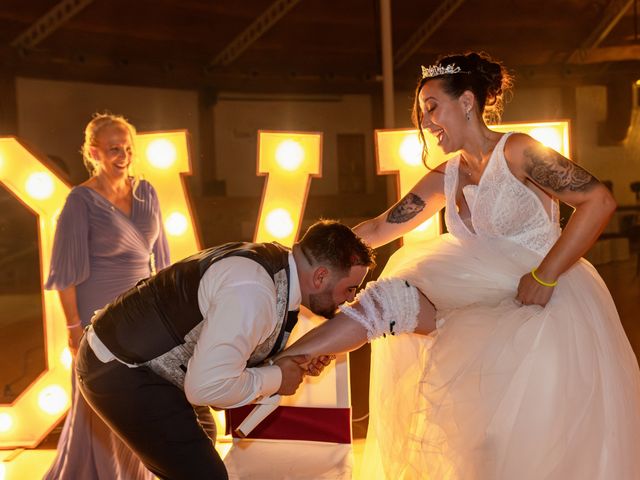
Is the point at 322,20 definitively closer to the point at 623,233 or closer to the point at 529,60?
the point at 529,60

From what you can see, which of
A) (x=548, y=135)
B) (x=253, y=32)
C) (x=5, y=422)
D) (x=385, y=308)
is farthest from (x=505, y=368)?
(x=253, y=32)

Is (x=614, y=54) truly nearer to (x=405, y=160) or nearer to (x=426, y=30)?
(x=426, y=30)

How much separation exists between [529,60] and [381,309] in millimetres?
4042

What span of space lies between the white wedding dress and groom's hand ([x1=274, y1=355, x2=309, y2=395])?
1.26 feet

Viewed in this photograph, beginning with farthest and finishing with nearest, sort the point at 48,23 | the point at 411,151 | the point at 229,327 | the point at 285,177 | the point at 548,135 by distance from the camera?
the point at 48,23 < the point at 285,177 < the point at 411,151 < the point at 548,135 < the point at 229,327

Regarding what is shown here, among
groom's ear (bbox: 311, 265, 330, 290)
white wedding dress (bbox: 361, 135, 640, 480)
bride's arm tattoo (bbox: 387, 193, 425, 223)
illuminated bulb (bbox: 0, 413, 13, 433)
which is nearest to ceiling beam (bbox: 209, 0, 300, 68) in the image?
illuminated bulb (bbox: 0, 413, 13, 433)

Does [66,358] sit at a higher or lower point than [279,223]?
lower

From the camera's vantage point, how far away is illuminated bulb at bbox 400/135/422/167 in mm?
3152

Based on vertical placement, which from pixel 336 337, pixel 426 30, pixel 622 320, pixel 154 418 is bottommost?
pixel 622 320

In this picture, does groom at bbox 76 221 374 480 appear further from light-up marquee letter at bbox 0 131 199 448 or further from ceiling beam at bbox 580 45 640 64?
ceiling beam at bbox 580 45 640 64

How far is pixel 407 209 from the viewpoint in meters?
2.64

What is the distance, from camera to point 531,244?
2176 mm

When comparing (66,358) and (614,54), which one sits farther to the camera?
(614,54)

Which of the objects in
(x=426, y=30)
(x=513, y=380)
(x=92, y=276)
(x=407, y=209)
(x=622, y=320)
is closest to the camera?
(x=513, y=380)
